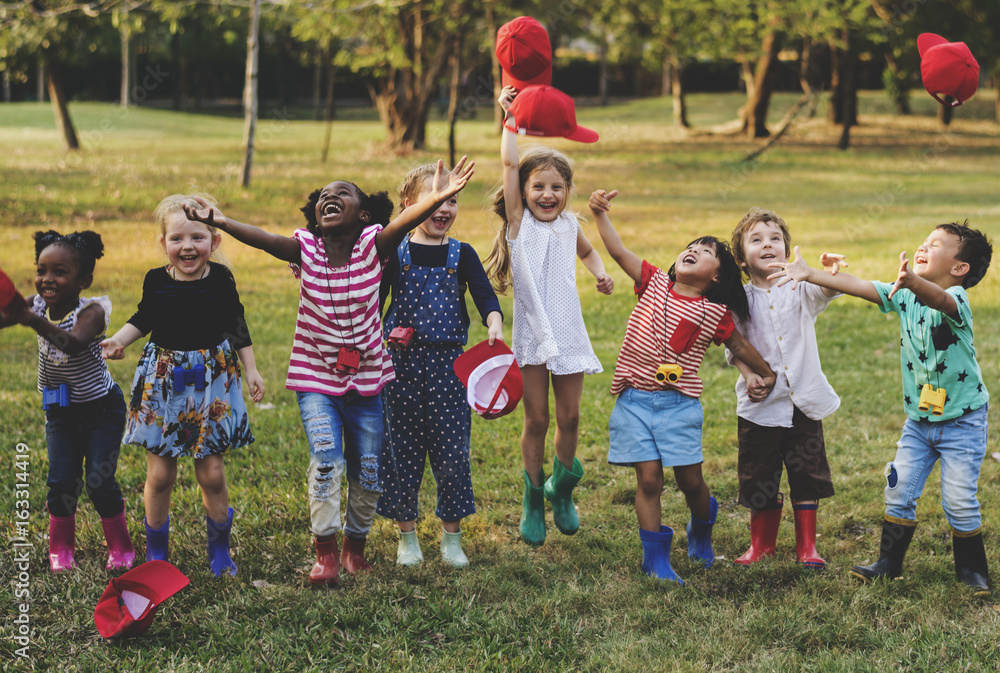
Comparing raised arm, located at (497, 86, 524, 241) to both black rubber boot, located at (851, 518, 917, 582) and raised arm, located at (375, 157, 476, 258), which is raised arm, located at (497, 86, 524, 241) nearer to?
raised arm, located at (375, 157, 476, 258)

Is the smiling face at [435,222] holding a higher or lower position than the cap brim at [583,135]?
lower

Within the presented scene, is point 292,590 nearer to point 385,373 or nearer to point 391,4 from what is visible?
point 385,373

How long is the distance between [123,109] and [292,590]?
3399 cm

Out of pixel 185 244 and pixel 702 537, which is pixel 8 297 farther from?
pixel 702 537

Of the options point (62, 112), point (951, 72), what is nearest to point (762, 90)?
point (62, 112)

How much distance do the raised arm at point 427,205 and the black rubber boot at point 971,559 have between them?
2.56 metres

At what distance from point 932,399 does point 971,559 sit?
73 centimetres

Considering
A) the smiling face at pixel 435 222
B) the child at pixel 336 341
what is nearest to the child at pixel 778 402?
the smiling face at pixel 435 222

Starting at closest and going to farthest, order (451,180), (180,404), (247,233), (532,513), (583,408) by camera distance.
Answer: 1. (247,233)
2. (451,180)
3. (180,404)
4. (532,513)
5. (583,408)

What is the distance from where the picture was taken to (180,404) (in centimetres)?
365

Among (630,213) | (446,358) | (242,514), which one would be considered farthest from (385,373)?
(630,213)

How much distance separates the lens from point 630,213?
14992 mm

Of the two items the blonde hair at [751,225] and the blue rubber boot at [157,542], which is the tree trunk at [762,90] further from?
the blue rubber boot at [157,542]

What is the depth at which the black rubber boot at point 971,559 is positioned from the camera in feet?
12.4
